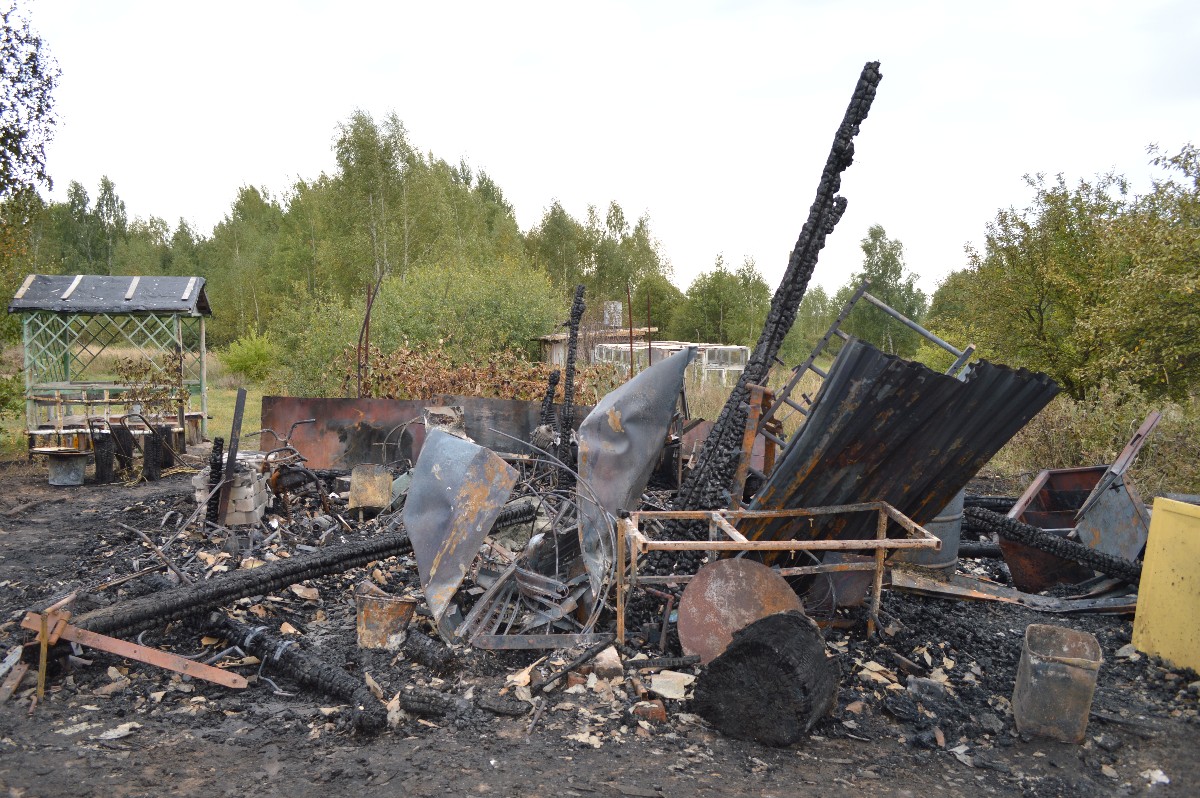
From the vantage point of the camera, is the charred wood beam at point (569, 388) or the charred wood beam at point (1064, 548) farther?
the charred wood beam at point (569, 388)

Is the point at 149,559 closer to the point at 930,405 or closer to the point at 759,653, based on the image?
the point at 759,653

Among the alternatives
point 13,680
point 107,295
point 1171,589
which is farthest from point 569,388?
point 107,295

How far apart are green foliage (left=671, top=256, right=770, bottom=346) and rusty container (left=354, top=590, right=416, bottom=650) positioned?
30150 millimetres

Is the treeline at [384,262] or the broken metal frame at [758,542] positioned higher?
the treeline at [384,262]

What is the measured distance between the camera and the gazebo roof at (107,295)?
14.2m

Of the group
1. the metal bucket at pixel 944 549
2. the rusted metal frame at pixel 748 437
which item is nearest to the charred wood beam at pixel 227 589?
the rusted metal frame at pixel 748 437

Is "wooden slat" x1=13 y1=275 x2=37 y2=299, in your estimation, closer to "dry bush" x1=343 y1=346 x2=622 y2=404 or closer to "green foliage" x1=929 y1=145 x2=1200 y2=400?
"dry bush" x1=343 y1=346 x2=622 y2=404

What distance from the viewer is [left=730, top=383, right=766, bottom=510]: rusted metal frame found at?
518 cm

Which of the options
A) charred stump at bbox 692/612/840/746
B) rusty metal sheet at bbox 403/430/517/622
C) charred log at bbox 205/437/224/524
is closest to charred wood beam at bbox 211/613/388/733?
rusty metal sheet at bbox 403/430/517/622

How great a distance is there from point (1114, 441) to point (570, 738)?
11.2 m

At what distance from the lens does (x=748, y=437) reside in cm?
523

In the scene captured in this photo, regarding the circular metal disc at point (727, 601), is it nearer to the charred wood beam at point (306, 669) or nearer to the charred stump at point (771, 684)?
the charred stump at point (771, 684)

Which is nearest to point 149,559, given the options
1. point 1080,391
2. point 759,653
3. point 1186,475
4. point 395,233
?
point 759,653

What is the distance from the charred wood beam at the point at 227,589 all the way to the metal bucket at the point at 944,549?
14.7ft
